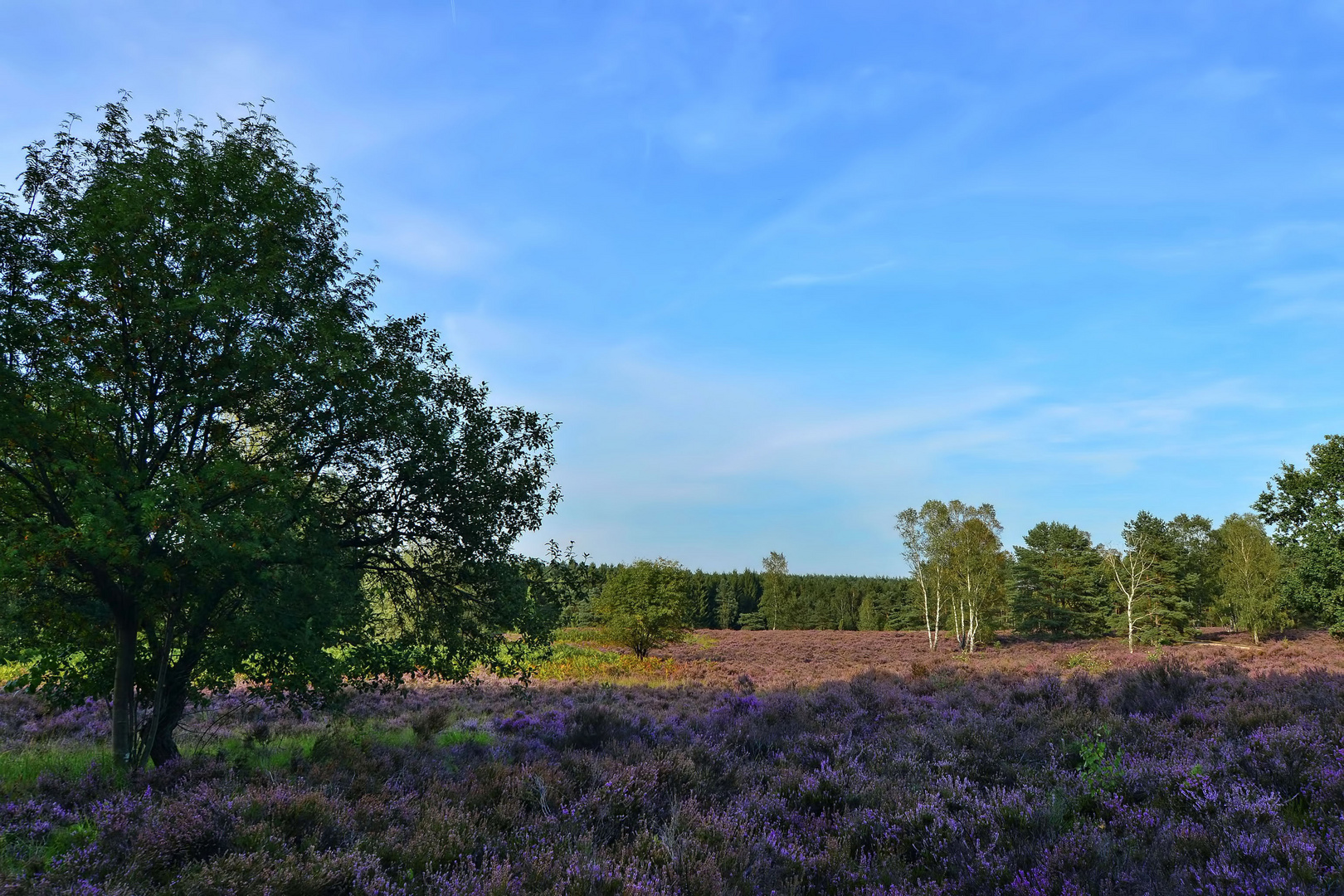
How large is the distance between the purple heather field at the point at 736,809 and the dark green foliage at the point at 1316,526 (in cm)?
3054

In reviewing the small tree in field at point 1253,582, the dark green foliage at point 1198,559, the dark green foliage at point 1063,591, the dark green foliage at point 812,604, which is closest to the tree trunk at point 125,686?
the small tree in field at point 1253,582

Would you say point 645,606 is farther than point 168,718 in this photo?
Yes

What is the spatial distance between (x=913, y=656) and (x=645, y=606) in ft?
52.4

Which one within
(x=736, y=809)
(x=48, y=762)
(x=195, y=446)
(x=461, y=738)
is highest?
(x=195, y=446)

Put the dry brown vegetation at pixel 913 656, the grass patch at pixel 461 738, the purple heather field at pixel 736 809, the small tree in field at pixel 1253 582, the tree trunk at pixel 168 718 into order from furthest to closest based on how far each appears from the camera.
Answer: the small tree in field at pixel 1253 582 → the dry brown vegetation at pixel 913 656 → the grass patch at pixel 461 738 → the tree trunk at pixel 168 718 → the purple heather field at pixel 736 809

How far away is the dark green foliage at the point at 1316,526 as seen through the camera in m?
33.6

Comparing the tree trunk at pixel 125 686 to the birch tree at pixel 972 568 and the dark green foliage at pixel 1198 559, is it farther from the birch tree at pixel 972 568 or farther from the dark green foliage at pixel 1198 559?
the dark green foliage at pixel 1198 559

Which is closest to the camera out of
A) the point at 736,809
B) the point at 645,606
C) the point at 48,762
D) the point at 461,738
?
the point at 736,809

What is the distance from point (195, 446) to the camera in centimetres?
1010

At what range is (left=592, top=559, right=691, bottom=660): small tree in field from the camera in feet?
111

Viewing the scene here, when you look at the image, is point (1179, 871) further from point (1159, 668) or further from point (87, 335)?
point (87, 335)

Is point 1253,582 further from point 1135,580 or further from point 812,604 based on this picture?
point 812,604

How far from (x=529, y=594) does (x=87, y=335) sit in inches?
306

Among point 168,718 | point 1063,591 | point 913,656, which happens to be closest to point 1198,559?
point 1063,591
